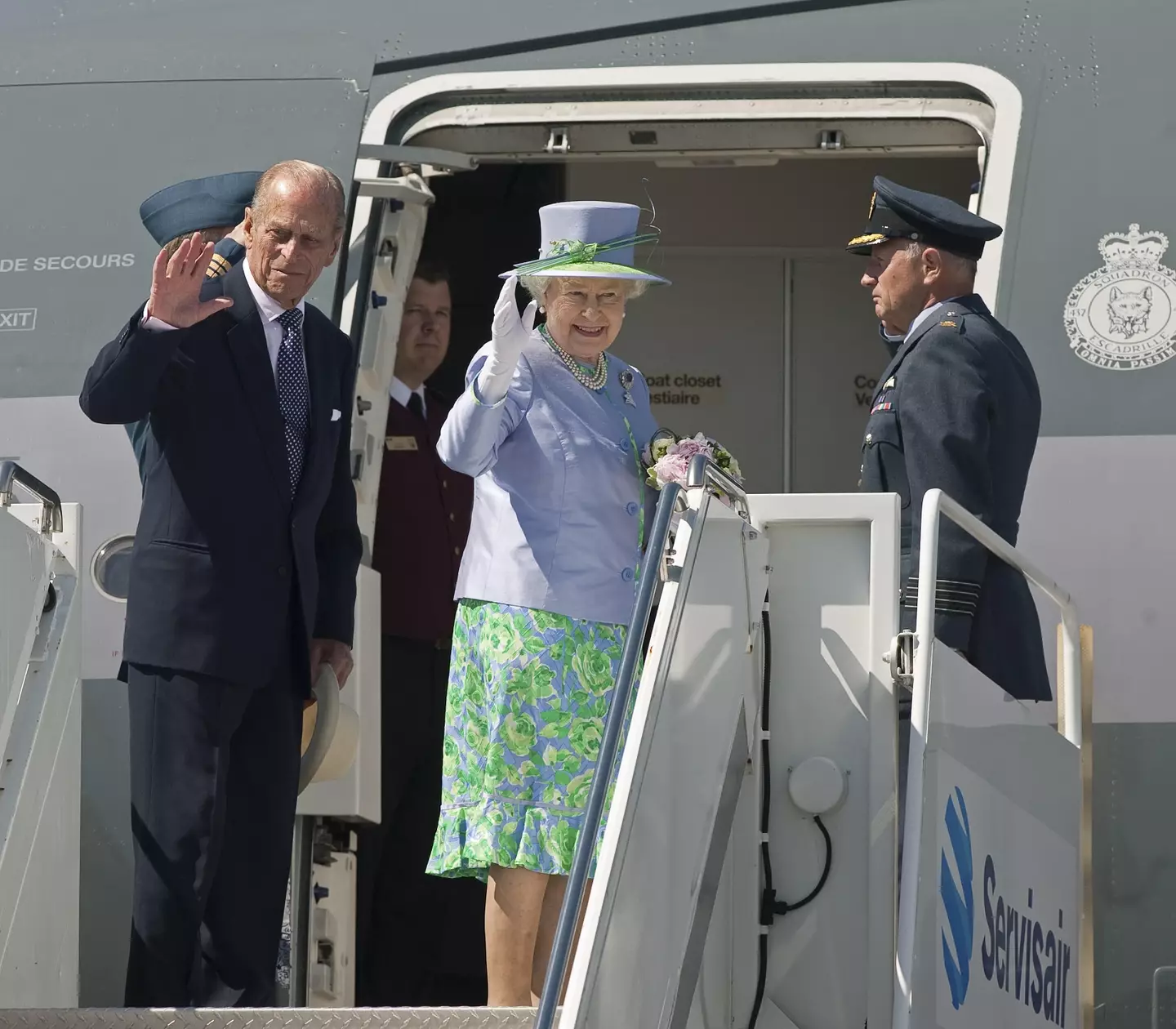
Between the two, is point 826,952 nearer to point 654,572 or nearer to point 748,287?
point 654,572

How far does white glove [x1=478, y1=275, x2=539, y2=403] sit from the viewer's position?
3859 mm

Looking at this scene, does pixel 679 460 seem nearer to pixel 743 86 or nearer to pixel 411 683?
pixel 743 86

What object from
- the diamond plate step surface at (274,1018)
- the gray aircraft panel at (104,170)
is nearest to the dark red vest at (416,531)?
the gray aircraft panel at (104,170)

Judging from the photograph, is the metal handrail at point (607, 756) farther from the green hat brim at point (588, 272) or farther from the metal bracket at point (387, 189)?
the metal bracket at point (387, 189)

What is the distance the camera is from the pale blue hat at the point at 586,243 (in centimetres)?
409

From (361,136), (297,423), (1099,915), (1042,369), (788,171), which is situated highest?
(788,171)

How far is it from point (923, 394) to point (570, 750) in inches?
41.8

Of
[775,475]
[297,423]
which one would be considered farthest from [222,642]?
[775,475]

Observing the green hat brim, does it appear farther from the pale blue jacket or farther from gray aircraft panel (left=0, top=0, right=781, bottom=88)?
gray aircraft panel (left=0, top=0, right=781, bottom=88)

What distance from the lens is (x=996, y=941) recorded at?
3.87 meters

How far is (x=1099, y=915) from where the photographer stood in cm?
472

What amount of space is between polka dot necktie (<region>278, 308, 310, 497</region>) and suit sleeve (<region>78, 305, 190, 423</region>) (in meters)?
0.37

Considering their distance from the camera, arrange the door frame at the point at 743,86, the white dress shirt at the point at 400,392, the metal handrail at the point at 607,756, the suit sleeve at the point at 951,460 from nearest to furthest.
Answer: the metal handrail at the point at 607,756 → the suit sleeve at the point at 951,460 → the door frame at the point at 743,86 → the white dress shirt at the point at 400,392

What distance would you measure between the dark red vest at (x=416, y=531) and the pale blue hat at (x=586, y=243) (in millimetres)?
1633
